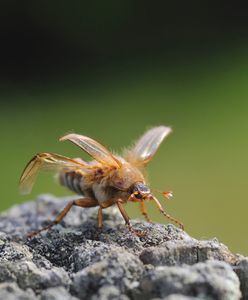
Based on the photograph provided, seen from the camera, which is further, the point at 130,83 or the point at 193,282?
the point at 130,83

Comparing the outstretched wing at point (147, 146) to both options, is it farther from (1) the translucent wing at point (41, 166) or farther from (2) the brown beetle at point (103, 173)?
(1) the translucent wing at point (41, 166)

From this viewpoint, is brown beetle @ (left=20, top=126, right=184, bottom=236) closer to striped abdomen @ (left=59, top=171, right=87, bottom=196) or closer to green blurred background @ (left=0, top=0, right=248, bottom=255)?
striped abdomen @ (left=59, top=171, right=87, bottom=196)

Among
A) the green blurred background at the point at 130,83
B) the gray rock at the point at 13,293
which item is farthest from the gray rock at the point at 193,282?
the green blurred background at the point at 130,83

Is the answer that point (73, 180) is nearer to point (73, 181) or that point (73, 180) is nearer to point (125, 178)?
point (73, 181)

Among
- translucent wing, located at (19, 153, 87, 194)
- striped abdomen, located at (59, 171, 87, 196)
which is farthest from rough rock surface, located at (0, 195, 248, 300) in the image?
striped abdomen, located at (59, 171, 87, 196)

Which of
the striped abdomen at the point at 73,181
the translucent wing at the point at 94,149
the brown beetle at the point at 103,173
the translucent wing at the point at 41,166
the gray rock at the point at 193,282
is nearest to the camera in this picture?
the gray rock at the point at 193,282

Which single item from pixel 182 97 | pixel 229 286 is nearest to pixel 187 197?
pixel 182 97

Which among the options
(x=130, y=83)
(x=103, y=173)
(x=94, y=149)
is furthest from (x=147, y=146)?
(x=130, y=83)
